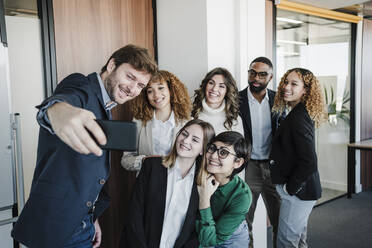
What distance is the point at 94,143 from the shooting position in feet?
2.32

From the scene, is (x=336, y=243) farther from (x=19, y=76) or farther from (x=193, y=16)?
(x=19, y=76)

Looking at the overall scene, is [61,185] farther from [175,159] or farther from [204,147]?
[204,147]

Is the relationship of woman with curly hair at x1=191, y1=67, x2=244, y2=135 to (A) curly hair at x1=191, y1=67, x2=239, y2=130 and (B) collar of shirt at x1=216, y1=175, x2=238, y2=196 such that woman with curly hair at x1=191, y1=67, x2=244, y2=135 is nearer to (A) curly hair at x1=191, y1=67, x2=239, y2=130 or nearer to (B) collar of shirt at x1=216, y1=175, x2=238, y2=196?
(A) curly hair at x1=191, y1=67, x2=239, y2=130

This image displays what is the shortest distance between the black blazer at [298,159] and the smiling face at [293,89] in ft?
0.29

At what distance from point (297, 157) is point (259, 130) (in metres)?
0.47

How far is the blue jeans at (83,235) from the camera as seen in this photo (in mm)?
1311

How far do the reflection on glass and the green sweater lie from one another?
2134mm

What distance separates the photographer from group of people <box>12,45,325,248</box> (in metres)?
1.15

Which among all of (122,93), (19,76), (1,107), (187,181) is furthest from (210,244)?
(19,76)

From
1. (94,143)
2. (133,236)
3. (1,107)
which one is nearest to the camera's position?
(94,143)

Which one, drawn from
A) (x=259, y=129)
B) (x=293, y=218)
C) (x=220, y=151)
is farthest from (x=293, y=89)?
(x=293, y=218)

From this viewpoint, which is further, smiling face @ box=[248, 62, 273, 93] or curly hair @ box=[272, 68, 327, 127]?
smiling face @ box=[248, 62, 273, 93]

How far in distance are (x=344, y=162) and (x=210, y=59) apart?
3.13 metres

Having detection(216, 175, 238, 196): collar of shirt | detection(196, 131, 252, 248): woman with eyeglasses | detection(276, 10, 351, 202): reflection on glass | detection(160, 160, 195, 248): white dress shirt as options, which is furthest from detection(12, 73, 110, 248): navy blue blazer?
detection(276, 10, 351, 202): reflection on glass
